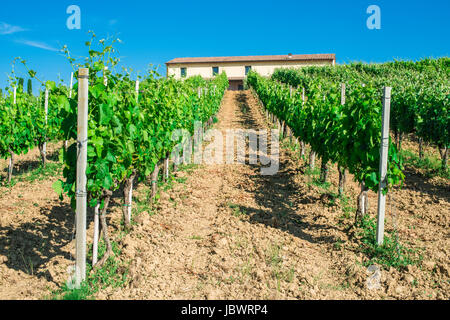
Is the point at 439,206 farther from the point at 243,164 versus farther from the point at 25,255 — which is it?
the point at 25,255

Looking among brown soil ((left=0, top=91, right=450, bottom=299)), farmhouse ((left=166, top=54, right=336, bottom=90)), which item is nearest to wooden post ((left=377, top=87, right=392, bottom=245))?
brown soil ((left=0, top=91, right=450, bottom=299))

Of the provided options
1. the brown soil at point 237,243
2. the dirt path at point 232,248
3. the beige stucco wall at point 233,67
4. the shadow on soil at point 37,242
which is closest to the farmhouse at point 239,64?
the beige stucco wall at point 233,67

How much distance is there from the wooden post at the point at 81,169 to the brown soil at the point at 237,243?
39 centimetres

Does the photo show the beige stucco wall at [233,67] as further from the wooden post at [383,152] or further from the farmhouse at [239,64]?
the wooden post at [383,152]

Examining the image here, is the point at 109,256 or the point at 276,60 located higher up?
the point at 276,60

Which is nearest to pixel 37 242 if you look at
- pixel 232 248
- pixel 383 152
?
pixel 232 248

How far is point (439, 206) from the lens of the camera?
21.5 ft

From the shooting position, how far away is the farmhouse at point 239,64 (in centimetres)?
4481

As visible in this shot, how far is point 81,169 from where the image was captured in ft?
11.8

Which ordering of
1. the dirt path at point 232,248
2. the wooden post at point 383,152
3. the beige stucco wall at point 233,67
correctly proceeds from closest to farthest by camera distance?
the dirt path at point 232,248 → the wooden post at point 383,152 → the beige stucco wall at point 233,67

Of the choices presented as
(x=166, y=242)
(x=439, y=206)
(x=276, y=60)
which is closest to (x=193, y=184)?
(x=166, y=242)
